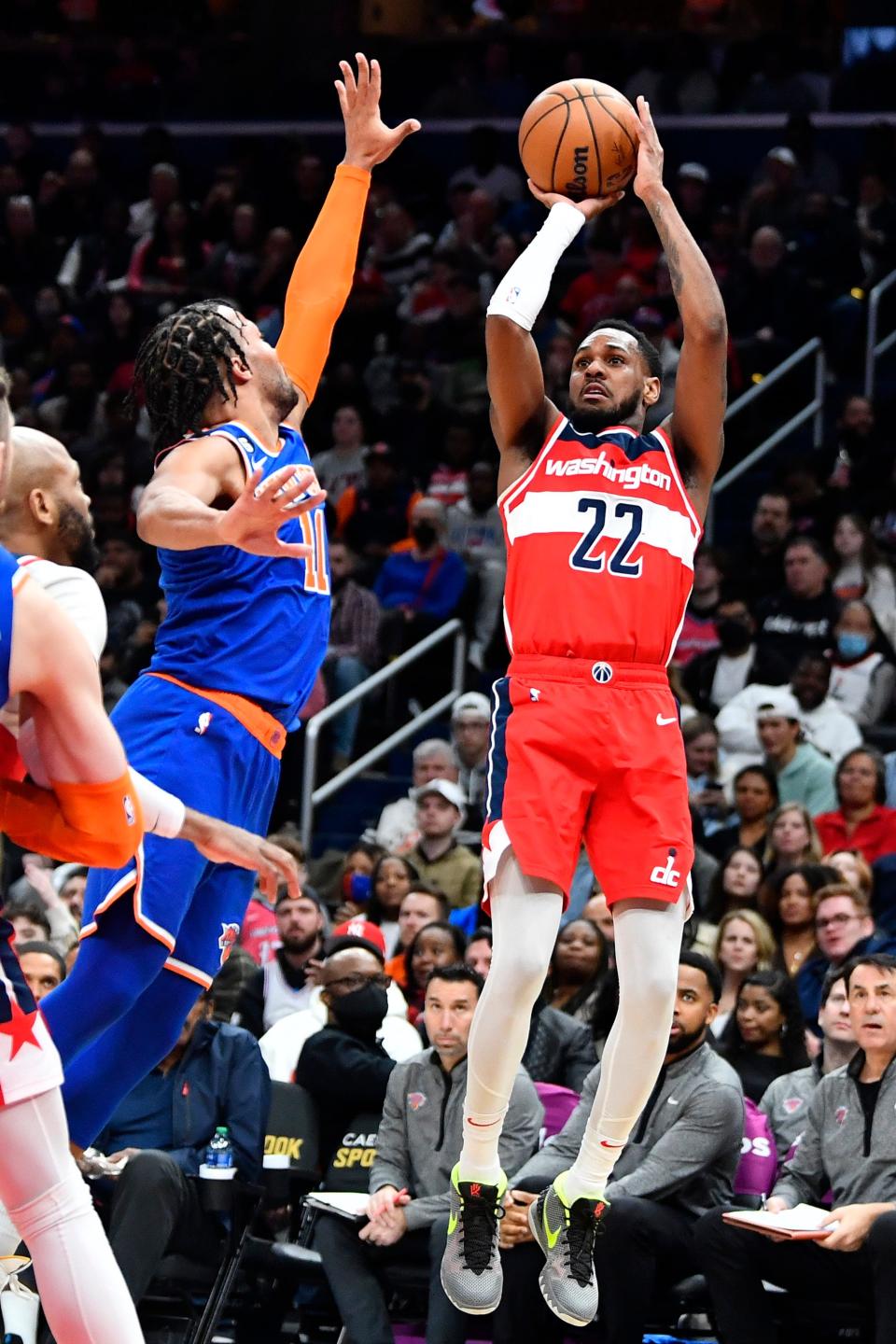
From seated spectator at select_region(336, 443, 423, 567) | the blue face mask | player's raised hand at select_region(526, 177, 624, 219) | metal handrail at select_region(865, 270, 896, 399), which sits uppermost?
metal handrail at select_region(865, 270, 896, 399)

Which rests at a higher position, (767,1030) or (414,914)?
(414,914)

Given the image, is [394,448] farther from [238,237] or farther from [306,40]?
[306,40]

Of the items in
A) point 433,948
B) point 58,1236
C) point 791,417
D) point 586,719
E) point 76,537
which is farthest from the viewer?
point 791,417

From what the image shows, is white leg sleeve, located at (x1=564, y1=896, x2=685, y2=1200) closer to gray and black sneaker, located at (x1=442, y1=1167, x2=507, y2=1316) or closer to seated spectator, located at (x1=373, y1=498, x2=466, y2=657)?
gray and black sneaker, located at (x1=442, y1=1167, x2=507, y2=1316)

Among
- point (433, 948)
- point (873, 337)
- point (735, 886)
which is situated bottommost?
point (433, 948)

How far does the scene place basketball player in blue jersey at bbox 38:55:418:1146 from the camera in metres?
5.34

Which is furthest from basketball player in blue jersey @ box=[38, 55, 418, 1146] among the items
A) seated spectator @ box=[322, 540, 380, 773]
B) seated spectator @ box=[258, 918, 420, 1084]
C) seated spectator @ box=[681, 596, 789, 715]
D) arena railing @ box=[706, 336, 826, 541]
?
arena railing @ box=[706, 336, 826, 541]

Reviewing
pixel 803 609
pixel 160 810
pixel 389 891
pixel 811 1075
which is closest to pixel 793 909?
pixel 811 1075

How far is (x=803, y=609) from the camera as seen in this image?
1330 centimetres

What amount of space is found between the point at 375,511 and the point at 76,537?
10.5 metres

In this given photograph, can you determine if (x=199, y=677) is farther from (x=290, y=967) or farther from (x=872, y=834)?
(x=872, y=834)

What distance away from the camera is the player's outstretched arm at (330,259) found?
249 inches

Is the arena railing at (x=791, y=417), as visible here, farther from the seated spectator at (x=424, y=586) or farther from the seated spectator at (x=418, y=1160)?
the seated spectator at (x=418, y=1160)

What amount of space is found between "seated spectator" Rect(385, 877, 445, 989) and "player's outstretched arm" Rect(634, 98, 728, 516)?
4.55m
